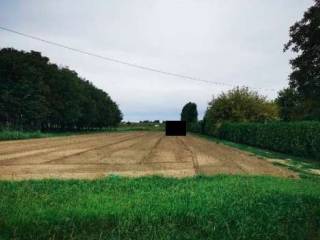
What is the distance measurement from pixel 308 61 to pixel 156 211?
5394cm

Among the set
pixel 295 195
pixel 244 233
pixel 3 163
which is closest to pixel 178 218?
pixel 244 233

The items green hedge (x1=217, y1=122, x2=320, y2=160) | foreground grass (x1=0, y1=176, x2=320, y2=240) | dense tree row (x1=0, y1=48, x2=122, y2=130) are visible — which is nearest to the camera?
foreground grass (x1=0, y1=176, x2=320, y2=240)

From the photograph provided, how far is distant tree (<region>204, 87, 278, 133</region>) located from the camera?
255 feet

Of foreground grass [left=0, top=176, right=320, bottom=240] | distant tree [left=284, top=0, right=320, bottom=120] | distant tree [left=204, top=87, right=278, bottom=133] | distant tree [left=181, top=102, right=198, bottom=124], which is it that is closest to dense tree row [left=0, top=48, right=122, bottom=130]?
distant tree [left=204, top=87, right=278, bottom=133]

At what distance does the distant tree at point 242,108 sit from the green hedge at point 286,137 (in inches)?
964

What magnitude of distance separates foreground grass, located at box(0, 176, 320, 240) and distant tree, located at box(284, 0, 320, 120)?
47829mm

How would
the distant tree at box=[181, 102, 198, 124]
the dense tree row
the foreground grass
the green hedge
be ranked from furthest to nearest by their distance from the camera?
the distant tree at box=[181, 102, 198, 124] < the dense tree row < the green hedge < the foreground grass

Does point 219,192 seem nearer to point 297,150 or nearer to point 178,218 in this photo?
point 178,218

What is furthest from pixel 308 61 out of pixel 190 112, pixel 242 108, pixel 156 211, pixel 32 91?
pixel 190 112

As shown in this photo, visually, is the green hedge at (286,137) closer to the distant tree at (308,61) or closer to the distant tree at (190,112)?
the distant tree at (308,61)

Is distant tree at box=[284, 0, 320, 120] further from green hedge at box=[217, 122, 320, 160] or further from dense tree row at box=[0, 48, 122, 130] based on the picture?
dense tree row at box=[0, 48, 122, 130]

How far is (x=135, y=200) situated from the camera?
11.0 metres

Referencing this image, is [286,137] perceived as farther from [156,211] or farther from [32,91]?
[32,91]

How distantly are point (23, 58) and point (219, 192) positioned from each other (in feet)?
237
